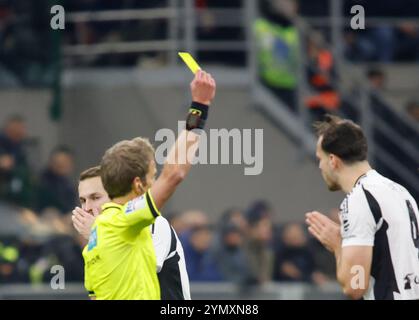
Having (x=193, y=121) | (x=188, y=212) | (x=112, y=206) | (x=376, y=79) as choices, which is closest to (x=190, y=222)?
(x=188, y=212)

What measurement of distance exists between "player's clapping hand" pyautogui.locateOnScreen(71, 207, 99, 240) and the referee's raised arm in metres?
1.11

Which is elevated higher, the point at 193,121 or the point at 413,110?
the point at 193,121

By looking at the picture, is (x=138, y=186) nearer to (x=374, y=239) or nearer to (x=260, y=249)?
(x=374, y=239)

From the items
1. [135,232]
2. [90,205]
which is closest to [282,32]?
[90,205]

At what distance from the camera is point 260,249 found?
14.9 meters

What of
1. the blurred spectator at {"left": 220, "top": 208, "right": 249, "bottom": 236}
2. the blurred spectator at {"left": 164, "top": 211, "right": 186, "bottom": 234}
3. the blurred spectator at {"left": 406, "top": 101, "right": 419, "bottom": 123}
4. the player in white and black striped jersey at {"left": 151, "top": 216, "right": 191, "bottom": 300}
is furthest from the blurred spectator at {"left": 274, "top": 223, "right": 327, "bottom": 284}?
the player in white and black striped jersey at {"left": 151, "top": 216, "right": 191, "bottom": 300}

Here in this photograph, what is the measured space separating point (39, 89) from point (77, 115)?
2.02ft

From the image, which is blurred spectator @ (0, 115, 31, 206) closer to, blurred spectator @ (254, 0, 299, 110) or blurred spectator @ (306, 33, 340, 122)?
blurred spectator @ (254, 0, 299, 110)

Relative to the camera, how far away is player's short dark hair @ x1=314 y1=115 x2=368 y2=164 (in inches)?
290

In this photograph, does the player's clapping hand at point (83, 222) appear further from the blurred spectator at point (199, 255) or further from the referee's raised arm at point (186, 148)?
the blurred spectator at point (199, 255)

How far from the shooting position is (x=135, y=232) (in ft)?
21.7

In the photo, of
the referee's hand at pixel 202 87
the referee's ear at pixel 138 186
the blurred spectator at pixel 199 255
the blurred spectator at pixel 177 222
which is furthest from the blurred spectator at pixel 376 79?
the referee's hand at pixel 202 87

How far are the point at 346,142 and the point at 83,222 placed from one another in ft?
4.76
